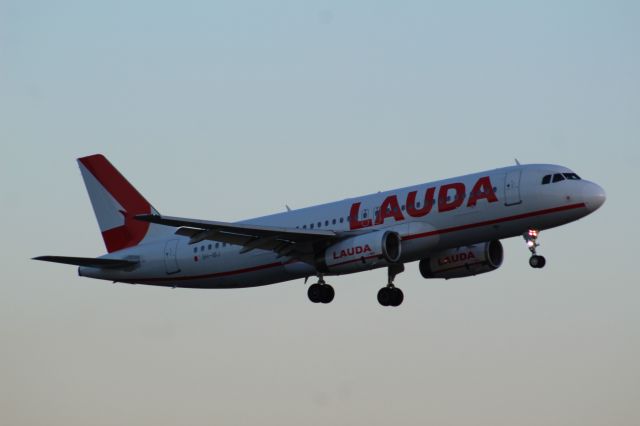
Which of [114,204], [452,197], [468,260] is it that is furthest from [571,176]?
[114,204]

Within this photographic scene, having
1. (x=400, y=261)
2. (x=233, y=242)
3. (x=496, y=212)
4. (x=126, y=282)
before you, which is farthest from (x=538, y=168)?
(x=126, y=282)

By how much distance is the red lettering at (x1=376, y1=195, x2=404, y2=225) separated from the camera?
5988cm

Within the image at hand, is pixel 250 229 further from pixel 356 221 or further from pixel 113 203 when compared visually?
pixel 113 203

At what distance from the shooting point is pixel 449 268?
64000 mm

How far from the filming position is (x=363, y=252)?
5900cm

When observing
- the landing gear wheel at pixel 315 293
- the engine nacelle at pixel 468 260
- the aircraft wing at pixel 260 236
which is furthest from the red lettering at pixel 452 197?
the landing gear wheel at pixel 315 293

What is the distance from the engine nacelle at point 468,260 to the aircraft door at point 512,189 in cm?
632

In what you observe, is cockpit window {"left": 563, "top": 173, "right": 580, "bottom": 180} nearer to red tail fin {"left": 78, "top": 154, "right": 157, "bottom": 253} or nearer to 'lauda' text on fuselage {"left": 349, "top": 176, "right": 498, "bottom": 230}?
'lauda' text on fuselage {"left": 349, "top": 176, "right": 498, "bottom": 230}

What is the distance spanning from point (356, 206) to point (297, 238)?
3.04 metres

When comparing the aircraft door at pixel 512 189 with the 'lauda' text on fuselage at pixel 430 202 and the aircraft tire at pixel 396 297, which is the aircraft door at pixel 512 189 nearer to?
the 'lauda' text on fuselage at pixel 430 202

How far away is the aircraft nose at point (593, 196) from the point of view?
186 feet

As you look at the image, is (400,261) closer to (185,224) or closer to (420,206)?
(420,206)

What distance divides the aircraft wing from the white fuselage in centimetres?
92

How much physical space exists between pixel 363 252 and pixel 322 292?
4.13m
